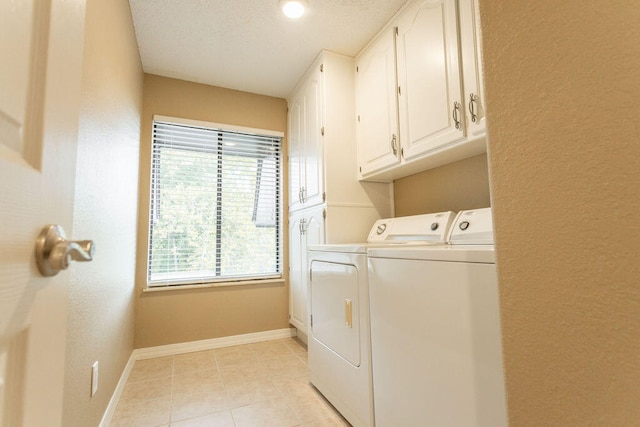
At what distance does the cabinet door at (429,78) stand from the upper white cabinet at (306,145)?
75 centimetres

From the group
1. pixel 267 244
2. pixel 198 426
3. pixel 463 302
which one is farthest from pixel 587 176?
pixel 267 244

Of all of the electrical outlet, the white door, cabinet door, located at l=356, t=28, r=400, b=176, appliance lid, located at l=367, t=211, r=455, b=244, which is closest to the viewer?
the white door

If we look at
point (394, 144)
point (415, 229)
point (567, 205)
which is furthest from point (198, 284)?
point (567, 205)

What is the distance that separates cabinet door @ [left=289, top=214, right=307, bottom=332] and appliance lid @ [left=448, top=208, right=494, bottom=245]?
137 centimetres

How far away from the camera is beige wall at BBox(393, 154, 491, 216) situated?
174cm

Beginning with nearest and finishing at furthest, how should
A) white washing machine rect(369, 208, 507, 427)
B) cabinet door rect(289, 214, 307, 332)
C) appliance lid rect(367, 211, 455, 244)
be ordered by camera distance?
white washing machine rect(369, 208, 507, 427) < appliance lid rect(367, 211, 455, 244) < cabinet door rect(289, 214, 307, 332)

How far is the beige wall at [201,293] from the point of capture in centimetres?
257

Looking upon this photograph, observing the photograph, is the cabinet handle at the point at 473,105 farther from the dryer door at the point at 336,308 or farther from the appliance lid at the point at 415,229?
the dryer door at the point at 336,308

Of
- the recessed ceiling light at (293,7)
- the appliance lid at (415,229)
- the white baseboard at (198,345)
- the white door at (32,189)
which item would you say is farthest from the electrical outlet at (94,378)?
the recessed ceiling light at (293,7)

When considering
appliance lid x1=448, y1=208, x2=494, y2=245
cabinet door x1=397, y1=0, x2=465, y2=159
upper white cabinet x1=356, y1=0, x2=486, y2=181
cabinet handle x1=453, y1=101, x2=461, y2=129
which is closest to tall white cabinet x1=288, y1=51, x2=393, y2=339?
upper white cabinet x1=356, y1=0, x2=486, y2=181

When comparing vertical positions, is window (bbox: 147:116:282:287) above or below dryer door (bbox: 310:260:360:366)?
above

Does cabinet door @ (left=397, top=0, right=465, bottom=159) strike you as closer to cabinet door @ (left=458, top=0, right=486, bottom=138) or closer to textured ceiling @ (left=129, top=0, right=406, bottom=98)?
cabinet door @ (left=458, top=0, right=486, bottom=138)

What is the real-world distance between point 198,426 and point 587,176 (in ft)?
6.43

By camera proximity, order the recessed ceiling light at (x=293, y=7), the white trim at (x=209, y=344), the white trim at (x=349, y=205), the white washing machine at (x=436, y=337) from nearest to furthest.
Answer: the white washing machine at (x=436, y=337) → the recessed ceiling light at (x=293, y=7) → the white trim at (x=349, y=205) → the white trim at (x=209, y=344)
